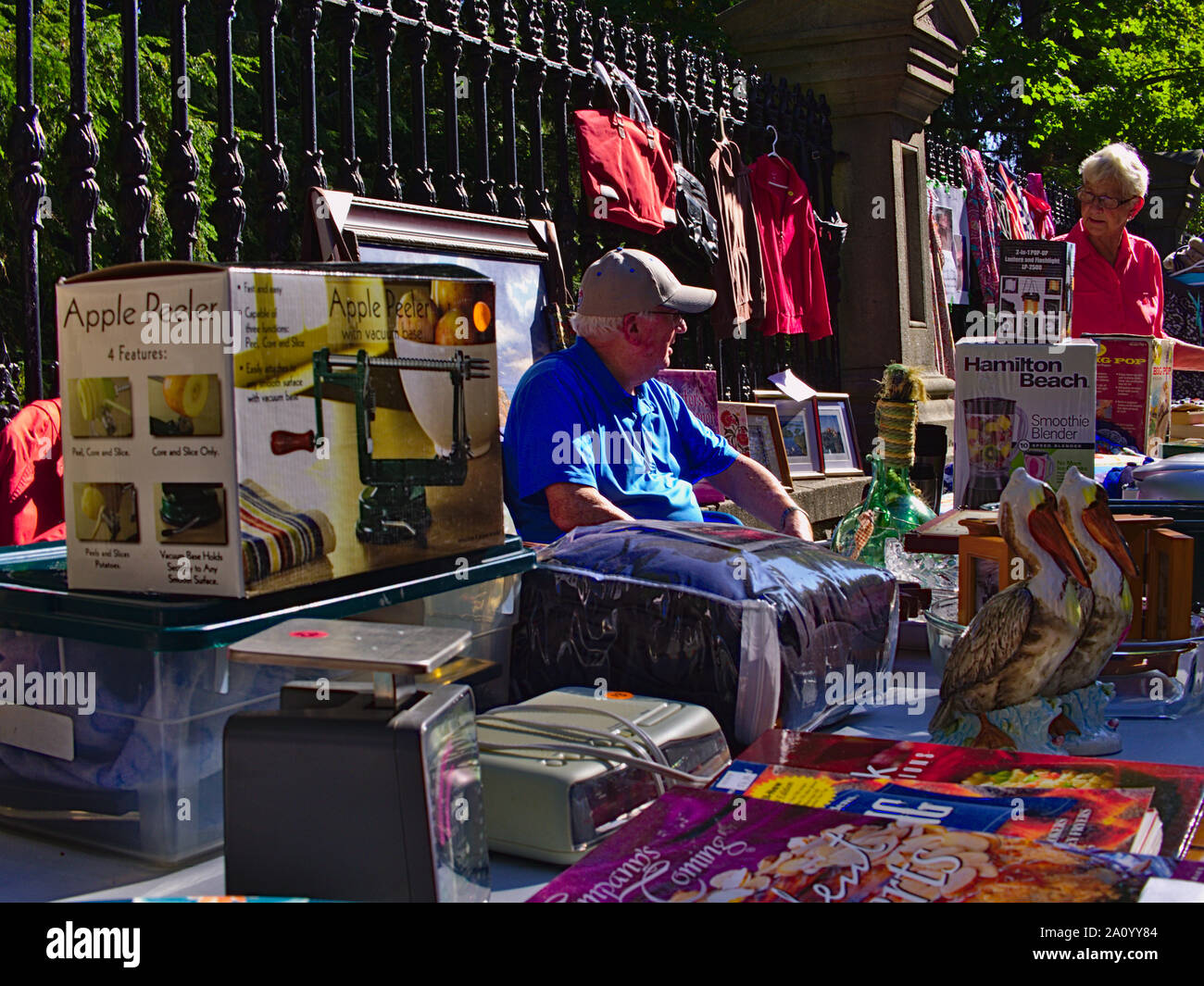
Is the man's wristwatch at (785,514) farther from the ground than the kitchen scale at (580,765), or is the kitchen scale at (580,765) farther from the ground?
the man's wristwatch at (785,514)

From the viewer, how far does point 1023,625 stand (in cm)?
137

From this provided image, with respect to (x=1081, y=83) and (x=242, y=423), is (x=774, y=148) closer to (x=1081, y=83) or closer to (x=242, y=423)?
(x=242, y=423)

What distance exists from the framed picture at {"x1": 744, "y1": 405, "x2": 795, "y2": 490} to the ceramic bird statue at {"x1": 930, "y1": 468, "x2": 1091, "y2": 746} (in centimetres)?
328

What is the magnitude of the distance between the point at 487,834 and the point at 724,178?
4.54 m

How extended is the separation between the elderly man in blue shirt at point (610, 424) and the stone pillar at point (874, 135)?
3.29m

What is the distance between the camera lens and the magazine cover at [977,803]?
99 centimetres

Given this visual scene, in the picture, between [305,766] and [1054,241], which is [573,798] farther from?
[1054,241]

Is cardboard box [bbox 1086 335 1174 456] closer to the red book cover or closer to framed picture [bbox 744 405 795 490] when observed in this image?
framed picture [bbox 744 405 795 490]

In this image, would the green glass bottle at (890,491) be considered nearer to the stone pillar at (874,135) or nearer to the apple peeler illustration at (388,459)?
the apple peeler illustration at (388,459)

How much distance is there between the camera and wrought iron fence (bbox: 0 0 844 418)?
280 centimetres

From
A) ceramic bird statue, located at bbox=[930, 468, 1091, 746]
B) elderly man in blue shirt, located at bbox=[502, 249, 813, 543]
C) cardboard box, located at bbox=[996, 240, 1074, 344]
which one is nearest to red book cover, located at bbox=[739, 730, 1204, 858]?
ceramic bird statue, located at bbox=[930, 468, 1091, 746]

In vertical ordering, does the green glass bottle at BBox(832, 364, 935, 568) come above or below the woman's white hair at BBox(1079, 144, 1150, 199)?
below

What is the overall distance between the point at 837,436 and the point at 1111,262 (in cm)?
146

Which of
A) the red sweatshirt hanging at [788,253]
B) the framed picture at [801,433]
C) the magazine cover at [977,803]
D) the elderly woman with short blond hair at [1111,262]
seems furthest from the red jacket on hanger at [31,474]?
the red sweatshirt hanging at [788,253]
